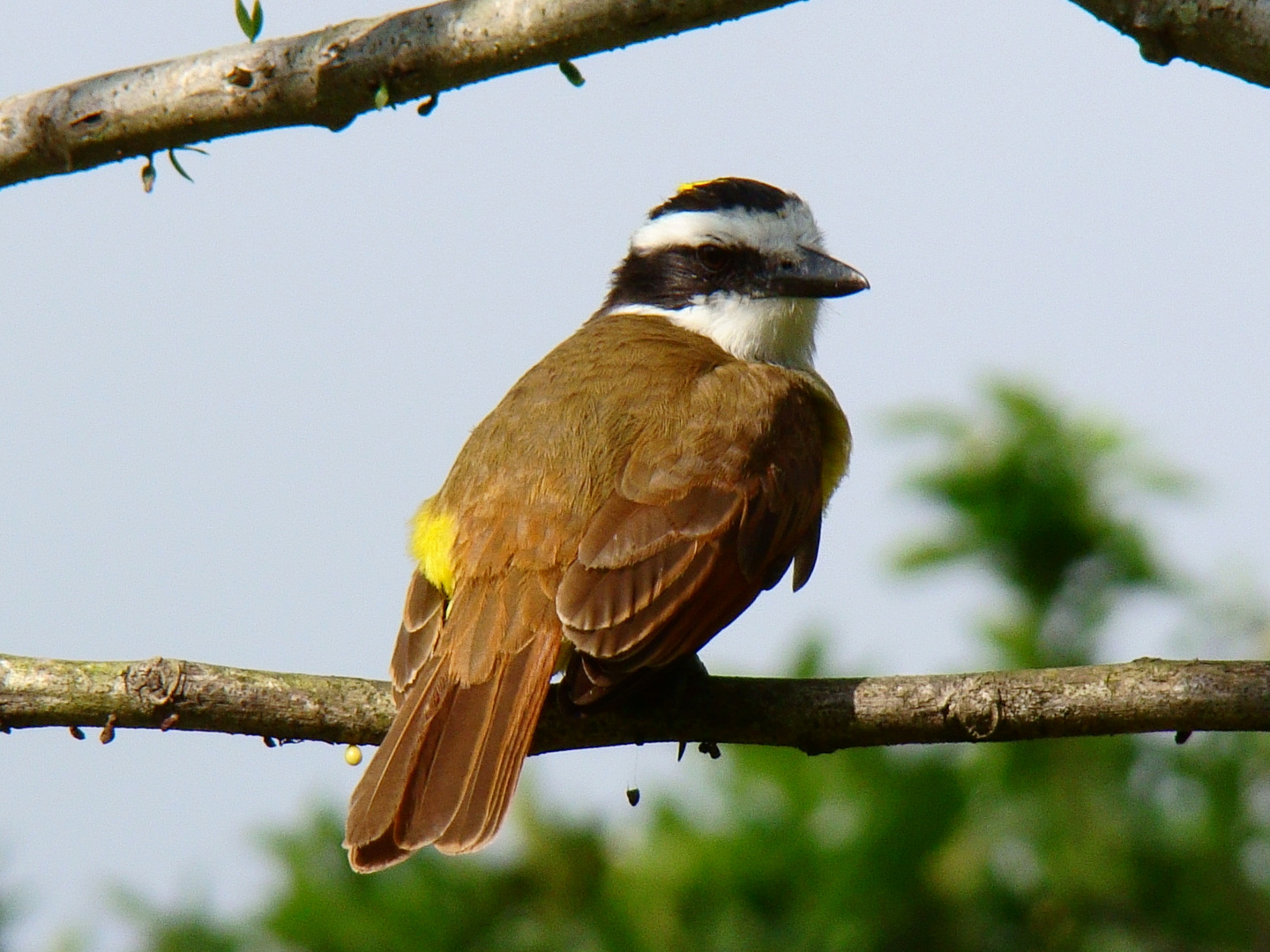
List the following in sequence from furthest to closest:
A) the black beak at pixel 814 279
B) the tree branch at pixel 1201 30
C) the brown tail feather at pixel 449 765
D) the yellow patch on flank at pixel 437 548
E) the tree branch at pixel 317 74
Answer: the black beak at pixel 814 279 < the yellow patch on flank at pixel 437 548 < the brown tail feather at pixel 449 765 < the tree branch at pixel 317 74 < the tree branch at pixel 1201 30

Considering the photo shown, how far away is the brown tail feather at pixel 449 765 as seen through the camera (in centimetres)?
375

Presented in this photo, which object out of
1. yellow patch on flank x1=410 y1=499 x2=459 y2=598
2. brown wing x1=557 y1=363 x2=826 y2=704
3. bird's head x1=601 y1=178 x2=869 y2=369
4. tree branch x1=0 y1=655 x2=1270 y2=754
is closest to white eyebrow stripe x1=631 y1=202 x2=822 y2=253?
bird's head x1=601 y1=178 x2=869 y2=369

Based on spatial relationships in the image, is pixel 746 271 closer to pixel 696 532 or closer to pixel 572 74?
pixel 696 532

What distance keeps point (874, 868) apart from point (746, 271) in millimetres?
2062

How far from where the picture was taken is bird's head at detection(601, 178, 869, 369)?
5.38 meters

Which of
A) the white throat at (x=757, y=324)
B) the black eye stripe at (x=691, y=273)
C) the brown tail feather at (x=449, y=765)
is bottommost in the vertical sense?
the brown tail feather at (x=449, y=765)

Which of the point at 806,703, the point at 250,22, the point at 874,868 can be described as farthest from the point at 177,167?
the point at 874,868

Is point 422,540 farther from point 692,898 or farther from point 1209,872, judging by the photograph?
point 1209,872

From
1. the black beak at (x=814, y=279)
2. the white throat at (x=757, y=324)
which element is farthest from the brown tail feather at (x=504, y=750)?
the black beak at (x=814, y=279)

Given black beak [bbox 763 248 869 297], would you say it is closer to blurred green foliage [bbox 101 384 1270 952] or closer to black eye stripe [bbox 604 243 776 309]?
black eye stripe [bbox 604 243 776 309]

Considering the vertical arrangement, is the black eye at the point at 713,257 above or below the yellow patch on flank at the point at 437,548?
above

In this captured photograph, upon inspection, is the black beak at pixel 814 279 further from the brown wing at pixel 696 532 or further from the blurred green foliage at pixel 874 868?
the blurred green foliage at pixel 874 868

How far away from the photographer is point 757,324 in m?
5.39

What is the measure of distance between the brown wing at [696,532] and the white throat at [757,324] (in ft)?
1.64
